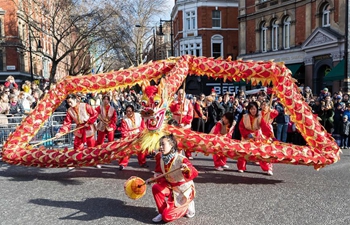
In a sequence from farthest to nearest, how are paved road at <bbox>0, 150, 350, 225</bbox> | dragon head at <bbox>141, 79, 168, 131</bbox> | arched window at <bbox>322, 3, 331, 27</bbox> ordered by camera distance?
arched window at <bbox>322, 3, 331, 27</bbox>, dragon head at <bbox>141, 79, 168, 131</bbox>, paved road at <bbox>0, 150, 350, 225</bbox>

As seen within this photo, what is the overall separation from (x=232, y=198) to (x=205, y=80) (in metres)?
23.7

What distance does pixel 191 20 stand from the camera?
30.2 metres

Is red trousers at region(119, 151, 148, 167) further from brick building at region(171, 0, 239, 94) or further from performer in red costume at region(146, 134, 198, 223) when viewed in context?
brick building at region(171, 0, 239, 94)

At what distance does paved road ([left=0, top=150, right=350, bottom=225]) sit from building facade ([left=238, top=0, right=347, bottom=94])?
12.2 metres

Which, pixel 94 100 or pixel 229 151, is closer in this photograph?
pixel 229 151

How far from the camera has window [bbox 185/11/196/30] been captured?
29972mm

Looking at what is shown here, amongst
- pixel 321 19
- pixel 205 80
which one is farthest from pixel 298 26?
pixel 205 80

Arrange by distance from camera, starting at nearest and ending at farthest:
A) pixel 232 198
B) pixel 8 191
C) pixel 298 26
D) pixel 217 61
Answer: pixel 232 198, pixel 8 191, pixel 217 61, pixel 298 26

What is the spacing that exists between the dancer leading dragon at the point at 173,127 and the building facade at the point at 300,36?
11.8m

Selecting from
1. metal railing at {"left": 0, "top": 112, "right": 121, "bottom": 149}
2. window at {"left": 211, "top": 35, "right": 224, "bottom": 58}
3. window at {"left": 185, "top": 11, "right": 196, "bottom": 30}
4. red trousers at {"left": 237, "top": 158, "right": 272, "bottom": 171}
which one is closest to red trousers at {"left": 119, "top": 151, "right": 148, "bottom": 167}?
red trousers at {"left": 237, "top": 158, "right": 272, "bottom": 171}

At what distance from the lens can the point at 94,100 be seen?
1167 centimetres

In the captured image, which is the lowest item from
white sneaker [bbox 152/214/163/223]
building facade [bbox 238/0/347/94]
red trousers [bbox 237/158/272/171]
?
white sneaker [bbox 152/214/163/223]

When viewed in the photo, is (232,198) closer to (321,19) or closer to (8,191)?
(8,191)

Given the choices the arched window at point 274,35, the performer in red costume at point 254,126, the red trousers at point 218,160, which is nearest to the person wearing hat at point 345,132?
the performer in red costume at point 254,126
